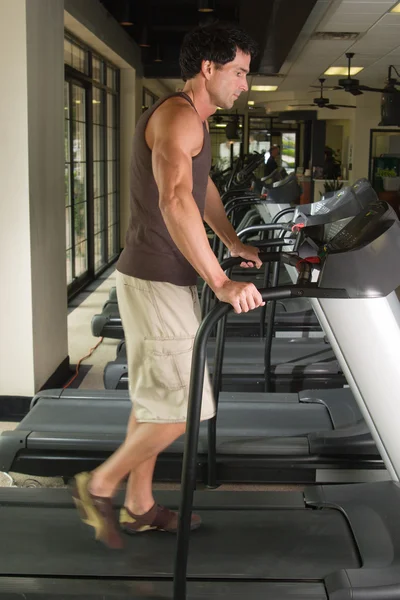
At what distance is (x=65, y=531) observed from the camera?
212 centimetres

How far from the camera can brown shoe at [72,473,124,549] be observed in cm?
210

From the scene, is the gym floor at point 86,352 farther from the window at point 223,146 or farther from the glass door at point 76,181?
the window at point 223,146

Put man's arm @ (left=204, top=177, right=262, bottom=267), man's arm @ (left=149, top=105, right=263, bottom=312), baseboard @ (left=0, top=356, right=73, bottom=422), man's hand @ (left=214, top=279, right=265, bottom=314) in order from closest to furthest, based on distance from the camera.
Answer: man's hand @ (left=214, top=279, right=265, bottom=314) → man's arm @ (left=149, top=105, right=263, bottom=312) → man's arm @ (left=204, top=177, right=262, bottom=267) → baseboard @ (left=0, top=356, right=73, bottom=422)

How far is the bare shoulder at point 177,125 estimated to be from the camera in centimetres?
187

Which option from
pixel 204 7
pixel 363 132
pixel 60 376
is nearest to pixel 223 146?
pixel 363 132

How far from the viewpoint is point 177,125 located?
188cm

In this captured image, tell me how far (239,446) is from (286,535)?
658 mm

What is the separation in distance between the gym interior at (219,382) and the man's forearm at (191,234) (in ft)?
0.73

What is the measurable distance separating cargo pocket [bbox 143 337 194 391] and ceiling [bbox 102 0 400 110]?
4.55 meters

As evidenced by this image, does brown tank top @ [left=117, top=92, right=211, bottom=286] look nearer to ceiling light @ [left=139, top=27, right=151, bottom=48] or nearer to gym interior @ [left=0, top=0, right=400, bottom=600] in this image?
gym interior @ [left=0, top=0, right=400, bottom=600]

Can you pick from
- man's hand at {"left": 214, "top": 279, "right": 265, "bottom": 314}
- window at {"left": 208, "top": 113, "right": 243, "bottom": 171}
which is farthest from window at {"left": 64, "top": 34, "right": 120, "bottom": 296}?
window at {"left": 208, "top": 113, "right": 243, "bottom": 171}

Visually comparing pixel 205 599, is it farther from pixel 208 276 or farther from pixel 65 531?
pixel 208 276

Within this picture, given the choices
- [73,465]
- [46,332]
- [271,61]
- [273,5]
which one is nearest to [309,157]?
[271,61]

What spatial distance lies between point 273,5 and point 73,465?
4709mm
